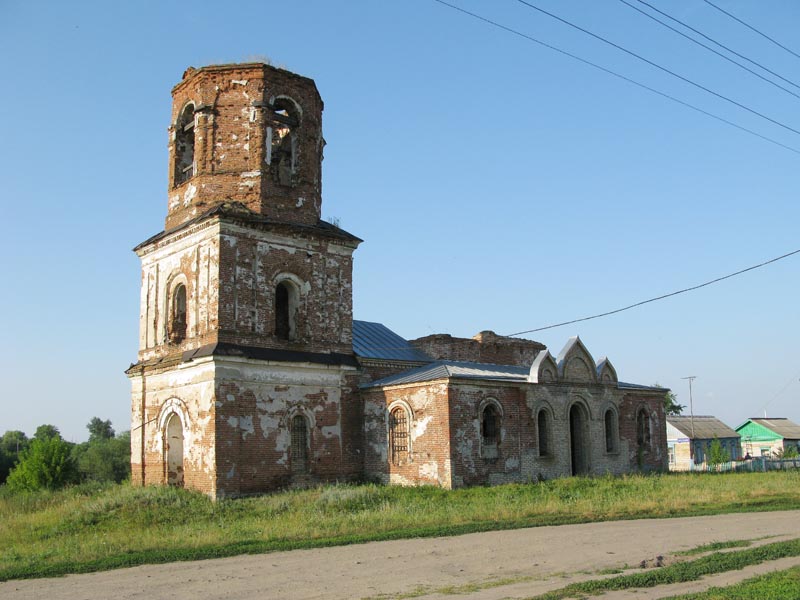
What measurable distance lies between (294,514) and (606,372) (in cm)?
1332

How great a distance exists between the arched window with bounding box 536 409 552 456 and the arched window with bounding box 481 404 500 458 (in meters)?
1.97

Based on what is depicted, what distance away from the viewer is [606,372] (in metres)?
25.8

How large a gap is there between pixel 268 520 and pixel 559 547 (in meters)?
6.74

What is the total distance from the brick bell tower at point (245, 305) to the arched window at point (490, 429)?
368cm

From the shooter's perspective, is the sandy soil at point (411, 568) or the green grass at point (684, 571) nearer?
the green grass at point (684, 571)

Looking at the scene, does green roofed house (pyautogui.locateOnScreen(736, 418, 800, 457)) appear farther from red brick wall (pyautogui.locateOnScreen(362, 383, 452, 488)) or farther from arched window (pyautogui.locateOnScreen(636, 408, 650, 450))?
red brick wall (pyautogui.locateOnScreen(362, 383, 452, 488))

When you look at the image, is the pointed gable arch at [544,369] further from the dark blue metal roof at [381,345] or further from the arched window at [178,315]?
the arched window at [178,315]

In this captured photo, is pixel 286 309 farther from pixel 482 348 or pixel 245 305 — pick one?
pixel 482 348

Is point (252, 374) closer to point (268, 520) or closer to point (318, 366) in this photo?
point (318, 366)

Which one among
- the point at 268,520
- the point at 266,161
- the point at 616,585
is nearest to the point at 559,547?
the point at 616,585

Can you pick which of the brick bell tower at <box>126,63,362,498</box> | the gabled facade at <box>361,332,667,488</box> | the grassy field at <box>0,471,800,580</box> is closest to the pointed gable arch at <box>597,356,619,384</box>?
the gabled facade at <box>361,332,667,488</box>

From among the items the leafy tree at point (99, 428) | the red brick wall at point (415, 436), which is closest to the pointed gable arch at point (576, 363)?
the red brick wall at point (415, 436)

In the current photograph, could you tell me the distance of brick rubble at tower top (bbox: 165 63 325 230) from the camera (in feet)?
68.3

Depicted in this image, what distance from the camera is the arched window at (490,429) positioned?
69.7 feet
